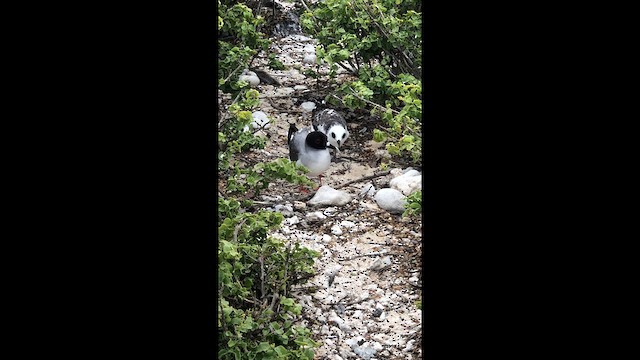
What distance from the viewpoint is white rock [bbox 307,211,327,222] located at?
400 cm

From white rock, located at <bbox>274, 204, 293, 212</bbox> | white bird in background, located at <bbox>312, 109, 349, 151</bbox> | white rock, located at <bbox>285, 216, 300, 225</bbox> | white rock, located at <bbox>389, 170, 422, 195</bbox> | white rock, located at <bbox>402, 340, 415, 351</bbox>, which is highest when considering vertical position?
white bird in background, located at <bbox>312, 109, 349, 151</bbox>

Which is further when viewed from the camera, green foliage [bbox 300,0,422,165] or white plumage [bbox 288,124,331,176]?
green foliage [bbox 300,0,422,165]

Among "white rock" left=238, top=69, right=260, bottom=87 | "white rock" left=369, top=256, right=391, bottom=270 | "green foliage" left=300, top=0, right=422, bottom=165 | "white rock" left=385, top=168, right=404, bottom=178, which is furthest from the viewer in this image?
"white rock" left=238, top=69, right=260, bottom=87

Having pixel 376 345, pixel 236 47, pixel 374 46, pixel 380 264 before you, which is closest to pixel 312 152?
pixel 236 47

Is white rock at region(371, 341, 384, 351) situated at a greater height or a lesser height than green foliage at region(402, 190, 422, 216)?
lesser

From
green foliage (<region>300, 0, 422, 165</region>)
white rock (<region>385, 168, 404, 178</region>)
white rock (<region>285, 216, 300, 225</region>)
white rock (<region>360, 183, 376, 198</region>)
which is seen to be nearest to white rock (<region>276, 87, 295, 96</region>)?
green foliage (<region>300, 0, 422, 165</region>)

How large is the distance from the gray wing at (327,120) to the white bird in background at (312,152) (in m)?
0.25

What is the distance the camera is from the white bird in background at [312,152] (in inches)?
169

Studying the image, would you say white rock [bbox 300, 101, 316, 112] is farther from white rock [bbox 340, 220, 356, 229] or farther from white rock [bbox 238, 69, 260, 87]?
white rock [bbox 340, 220, 356, 229]

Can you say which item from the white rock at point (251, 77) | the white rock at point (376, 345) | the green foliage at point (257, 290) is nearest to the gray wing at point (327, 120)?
the white rock at point (251, 77)
